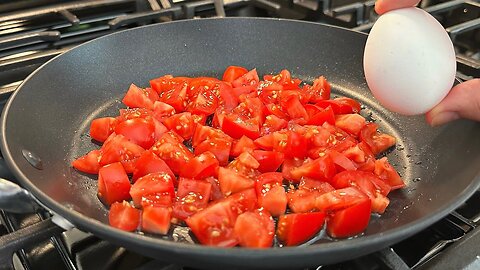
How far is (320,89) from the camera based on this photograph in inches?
43.5

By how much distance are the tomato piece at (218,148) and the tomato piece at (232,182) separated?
2.6 inches

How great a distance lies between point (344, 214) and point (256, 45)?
61 cm

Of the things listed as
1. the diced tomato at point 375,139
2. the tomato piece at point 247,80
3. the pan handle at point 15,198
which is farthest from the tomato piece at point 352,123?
the pan handle at point 15,198

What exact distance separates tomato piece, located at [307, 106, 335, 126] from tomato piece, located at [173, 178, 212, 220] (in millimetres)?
291

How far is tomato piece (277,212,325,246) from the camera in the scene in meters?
0.74

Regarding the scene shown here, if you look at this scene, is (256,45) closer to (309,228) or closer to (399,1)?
(399,1)

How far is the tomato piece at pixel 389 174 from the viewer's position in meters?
0.87

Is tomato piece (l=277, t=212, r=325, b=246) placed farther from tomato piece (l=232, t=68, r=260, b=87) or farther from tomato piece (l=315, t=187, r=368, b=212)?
tomato piece (l=232, t=68, r=260, b=87)

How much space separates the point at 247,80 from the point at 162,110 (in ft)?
0.71

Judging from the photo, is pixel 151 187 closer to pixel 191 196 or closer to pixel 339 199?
pixel 191 196

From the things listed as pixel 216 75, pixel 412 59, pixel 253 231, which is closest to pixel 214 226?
pixel 253 231

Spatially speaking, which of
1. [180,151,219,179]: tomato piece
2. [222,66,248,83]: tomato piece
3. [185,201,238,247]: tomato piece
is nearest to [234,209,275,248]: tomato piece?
[185,201,238,247]: tomato piece

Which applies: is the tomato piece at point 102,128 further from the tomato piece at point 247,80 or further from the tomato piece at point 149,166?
the tomato piece at point 247,80

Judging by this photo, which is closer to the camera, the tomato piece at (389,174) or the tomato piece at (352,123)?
the tomato piece at (389,174)
